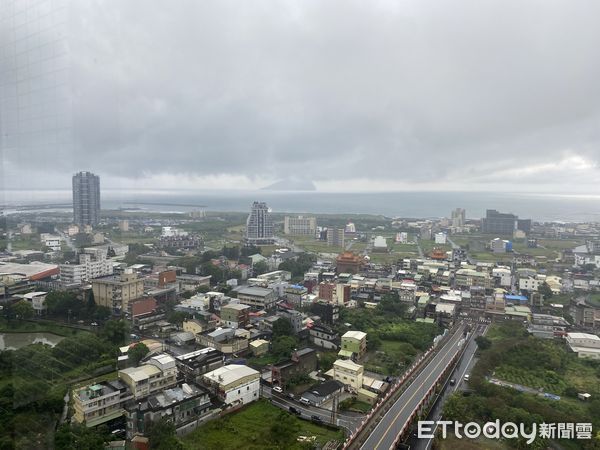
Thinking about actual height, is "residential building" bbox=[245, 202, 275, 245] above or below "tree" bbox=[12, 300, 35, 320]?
above

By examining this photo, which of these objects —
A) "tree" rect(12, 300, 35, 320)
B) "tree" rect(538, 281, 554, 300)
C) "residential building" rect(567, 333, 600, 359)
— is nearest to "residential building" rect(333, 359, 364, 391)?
"residential building" rect(567, 333, 600, 359)

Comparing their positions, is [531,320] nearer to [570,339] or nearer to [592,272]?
[570,339]

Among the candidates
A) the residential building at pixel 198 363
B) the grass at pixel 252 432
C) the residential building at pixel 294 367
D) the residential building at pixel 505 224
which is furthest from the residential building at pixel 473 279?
the residential building at pixel 505 224

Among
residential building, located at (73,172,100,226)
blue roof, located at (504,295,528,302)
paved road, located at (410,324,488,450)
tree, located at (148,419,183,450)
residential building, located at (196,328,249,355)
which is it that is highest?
residential building, located at (73,172,100,226)

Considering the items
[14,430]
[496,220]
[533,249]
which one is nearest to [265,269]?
[14,430]

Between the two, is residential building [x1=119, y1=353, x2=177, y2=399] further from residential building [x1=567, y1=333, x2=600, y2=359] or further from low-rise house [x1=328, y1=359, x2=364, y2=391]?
residential building [x1=567, y1=333, x2=600, y2=359]

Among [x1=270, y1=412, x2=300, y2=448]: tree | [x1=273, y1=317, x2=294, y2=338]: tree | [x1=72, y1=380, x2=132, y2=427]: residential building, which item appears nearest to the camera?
[x1=270, y1=412, x2=300, y2=448]: tree
